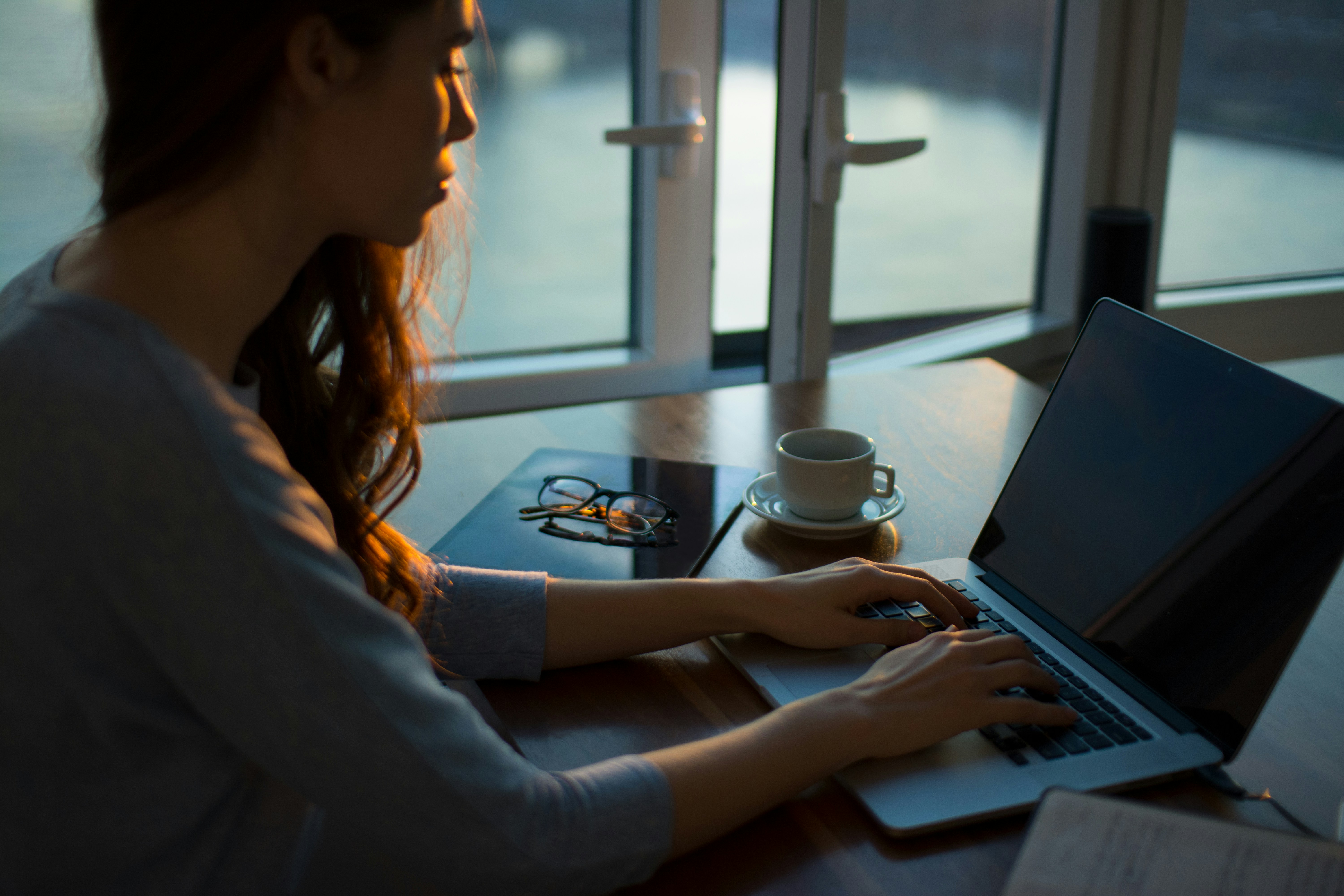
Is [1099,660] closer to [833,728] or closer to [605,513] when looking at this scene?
[833,728]

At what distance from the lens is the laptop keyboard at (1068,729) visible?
67 centimetres

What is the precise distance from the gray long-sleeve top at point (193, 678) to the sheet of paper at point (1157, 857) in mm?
206

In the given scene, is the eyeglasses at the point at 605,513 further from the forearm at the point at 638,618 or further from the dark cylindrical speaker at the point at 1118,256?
the dark cylindrical speaker at the point at 1118,256

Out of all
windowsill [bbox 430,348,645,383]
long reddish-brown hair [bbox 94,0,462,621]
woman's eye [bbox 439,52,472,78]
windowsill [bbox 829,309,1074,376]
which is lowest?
windowsill [bbox 829,309,1074,376]

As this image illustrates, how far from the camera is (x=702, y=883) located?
1.96 ft

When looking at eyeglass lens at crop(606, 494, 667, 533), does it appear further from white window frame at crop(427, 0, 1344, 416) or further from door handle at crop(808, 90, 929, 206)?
door handle at crop(808, 90, 929, 206)

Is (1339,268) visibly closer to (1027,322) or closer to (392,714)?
(1027,322)

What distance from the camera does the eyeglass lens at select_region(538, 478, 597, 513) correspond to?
1.05 m

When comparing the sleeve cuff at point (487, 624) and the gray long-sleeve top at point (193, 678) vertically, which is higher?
the gray long-sleeve top at point (193, 678)

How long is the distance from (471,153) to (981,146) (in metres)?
1.82

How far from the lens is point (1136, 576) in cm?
75

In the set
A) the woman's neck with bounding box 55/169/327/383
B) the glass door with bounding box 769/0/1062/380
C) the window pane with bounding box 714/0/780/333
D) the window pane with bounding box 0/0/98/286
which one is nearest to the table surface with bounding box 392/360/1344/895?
the woman's neck with bounding box 55/169/327/383

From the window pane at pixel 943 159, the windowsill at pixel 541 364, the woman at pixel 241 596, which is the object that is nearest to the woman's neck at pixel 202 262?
the woman at pixel 241 596

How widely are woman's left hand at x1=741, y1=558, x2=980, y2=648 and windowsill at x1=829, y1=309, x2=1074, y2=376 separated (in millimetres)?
1454
